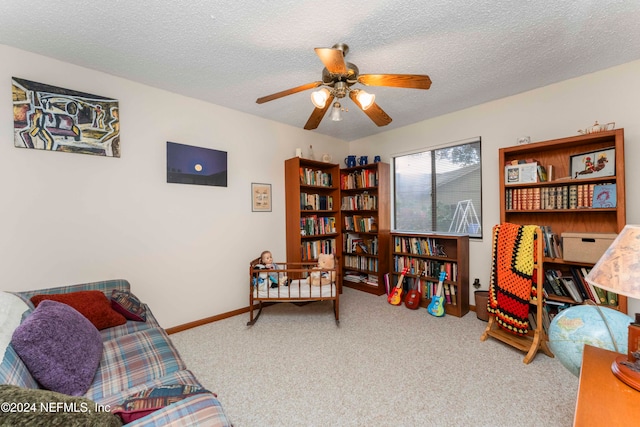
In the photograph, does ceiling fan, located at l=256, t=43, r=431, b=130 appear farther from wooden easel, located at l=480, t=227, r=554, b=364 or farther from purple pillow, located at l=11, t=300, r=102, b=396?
purple pillow, located at l=11, t=300, r=102, b=396

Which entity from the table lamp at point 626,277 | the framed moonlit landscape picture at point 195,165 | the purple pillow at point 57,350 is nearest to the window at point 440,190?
the table lamp at point 626,277

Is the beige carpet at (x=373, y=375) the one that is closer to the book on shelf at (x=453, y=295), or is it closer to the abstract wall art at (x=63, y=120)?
the book on shelf at (x=453, y=295)

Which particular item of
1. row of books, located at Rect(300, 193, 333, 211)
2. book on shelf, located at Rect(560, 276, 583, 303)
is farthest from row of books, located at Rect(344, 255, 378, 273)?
book on shelf, located at Rect(560, 276, 583, 303)

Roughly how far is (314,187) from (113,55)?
248 centimetres

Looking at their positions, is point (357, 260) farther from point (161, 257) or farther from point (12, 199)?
point (12, 199)

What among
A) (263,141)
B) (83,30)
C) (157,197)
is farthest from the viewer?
(263,141)

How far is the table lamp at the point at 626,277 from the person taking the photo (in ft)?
3.03

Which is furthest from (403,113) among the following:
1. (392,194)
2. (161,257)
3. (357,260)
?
(161,257)

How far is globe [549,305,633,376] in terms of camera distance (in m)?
1.38

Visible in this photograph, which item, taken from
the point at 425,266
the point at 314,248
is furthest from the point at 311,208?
the point at 425,266

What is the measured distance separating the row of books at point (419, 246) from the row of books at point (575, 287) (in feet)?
3.38

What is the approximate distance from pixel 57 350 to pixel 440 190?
376 cm

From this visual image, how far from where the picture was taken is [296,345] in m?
2.38

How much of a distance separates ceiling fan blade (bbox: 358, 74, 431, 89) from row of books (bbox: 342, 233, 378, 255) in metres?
2.54
